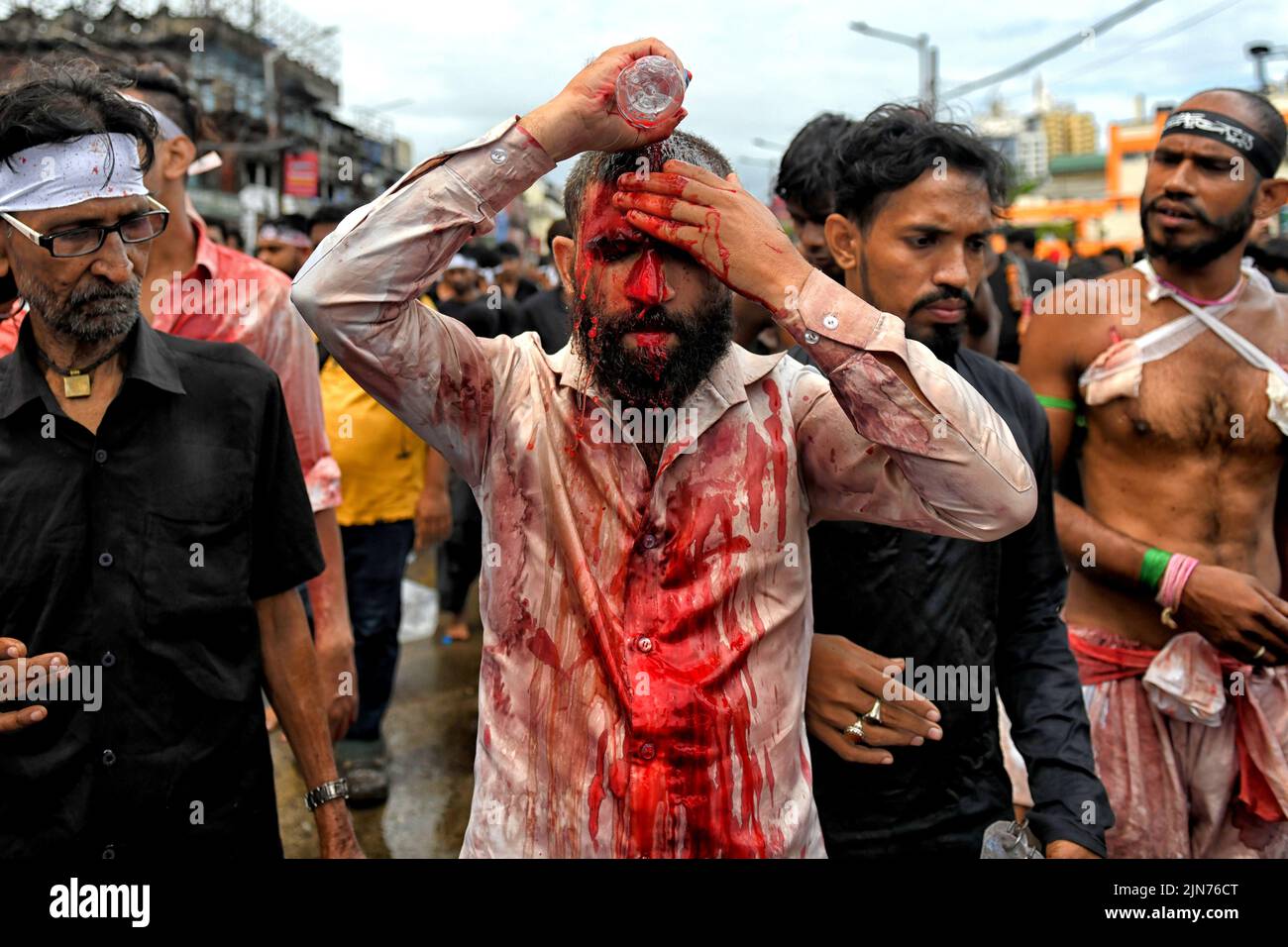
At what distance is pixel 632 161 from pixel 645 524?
0.60 m

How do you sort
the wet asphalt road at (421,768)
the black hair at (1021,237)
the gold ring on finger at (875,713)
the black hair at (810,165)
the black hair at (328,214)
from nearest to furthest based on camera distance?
the gold ring on finger at (875,713) < the black hair at (810,165) < the wet asphalt road at (421,768) < the black hair at (328,214) < the black hair at (1021,237)

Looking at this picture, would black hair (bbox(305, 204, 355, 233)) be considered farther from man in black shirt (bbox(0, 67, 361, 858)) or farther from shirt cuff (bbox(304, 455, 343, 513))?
man in black shirt (bbox(0, 67, 361, 858))

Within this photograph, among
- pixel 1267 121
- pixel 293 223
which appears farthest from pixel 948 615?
pixel 293 223

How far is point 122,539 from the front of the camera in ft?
7.62

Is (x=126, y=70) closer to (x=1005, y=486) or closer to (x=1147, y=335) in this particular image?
(x=1005, y=486)

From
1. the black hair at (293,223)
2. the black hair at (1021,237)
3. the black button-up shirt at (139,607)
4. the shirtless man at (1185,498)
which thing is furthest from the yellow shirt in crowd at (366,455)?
the black hair at (1021,237)

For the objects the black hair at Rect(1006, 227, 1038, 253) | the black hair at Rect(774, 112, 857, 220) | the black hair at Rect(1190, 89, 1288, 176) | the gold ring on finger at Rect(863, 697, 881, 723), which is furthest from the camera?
the black hair at Rect(1006, 227, 1038, 253)

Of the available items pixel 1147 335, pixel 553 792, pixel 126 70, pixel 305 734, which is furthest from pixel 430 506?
pixel 553 792

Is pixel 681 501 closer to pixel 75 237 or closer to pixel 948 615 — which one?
pixel 948 615

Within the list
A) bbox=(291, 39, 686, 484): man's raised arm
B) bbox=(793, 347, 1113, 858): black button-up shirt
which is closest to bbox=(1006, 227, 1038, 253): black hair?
bbox=(793, 347, 1113, 858): black button-up shirt

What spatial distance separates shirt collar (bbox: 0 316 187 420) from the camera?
2318mm

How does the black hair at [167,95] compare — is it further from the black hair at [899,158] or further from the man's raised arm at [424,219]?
the man's raised arm at [424,219]

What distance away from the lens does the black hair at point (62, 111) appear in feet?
7.91

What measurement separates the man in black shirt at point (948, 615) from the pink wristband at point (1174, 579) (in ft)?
2.36
